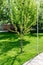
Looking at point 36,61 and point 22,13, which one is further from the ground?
point 22,13

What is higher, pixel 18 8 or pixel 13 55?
pixel 18 8

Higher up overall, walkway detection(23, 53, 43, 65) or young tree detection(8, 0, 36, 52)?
young tree detection(8, 0, 36, 52)

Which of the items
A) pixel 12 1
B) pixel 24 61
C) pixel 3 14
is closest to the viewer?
pixel 24 61

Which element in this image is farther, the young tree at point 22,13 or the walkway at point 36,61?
the young tree at point 22,13

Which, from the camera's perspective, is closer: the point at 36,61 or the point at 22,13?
the point at 36,61

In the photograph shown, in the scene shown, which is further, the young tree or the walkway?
the young tree

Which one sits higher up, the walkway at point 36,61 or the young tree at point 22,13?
the young tree at point 22,13

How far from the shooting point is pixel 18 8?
37.1ft

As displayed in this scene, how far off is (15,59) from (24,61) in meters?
0.66

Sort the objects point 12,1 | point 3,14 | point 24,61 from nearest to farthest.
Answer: point 24,61 → point 12,1 → point 3,14

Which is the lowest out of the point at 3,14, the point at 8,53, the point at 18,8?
the point at 8,53

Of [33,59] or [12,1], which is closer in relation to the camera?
[33,59]

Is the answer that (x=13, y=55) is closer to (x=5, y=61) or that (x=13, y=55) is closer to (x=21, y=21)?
(x=5, y=61)

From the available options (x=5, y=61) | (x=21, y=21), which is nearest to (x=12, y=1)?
(x=21, y=21)
